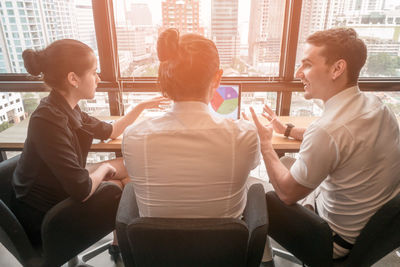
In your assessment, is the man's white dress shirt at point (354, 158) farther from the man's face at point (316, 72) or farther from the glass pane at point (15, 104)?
the glass pane at point (15, 104)

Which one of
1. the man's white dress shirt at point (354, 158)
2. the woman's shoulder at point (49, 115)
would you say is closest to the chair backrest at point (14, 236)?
the woman's shoulder at point (49, 115)

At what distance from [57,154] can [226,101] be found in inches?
48.7

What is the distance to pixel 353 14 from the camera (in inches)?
87.0

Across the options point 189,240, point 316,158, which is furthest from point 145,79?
point 189,240

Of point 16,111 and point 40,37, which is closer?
point 40,37

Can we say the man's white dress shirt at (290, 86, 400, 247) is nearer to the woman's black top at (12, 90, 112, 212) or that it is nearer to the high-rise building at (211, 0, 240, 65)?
the woman's black top at (12, 90, 112, 212)

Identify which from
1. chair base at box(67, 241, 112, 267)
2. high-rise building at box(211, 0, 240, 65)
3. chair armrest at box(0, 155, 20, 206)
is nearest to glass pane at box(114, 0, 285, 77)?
high-rise building at box(211, 0, 240, 65)

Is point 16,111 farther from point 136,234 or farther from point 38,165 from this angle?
point 136,234

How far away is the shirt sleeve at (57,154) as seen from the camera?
113 cm

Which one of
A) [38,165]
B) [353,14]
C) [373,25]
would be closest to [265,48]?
[353,14]

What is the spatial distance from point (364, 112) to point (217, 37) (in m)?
1.46

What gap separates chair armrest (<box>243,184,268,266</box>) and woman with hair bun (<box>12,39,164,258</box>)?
0.68 m

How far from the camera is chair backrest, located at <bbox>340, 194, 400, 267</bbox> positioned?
3.07 feet

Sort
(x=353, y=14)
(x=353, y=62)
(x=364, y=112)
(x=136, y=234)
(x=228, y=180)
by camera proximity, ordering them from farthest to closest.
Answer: (x=353, y=14) < (x=353, y=62) < (x=364, y=112) < (x=228, y=180) < (x=136, y=234)
